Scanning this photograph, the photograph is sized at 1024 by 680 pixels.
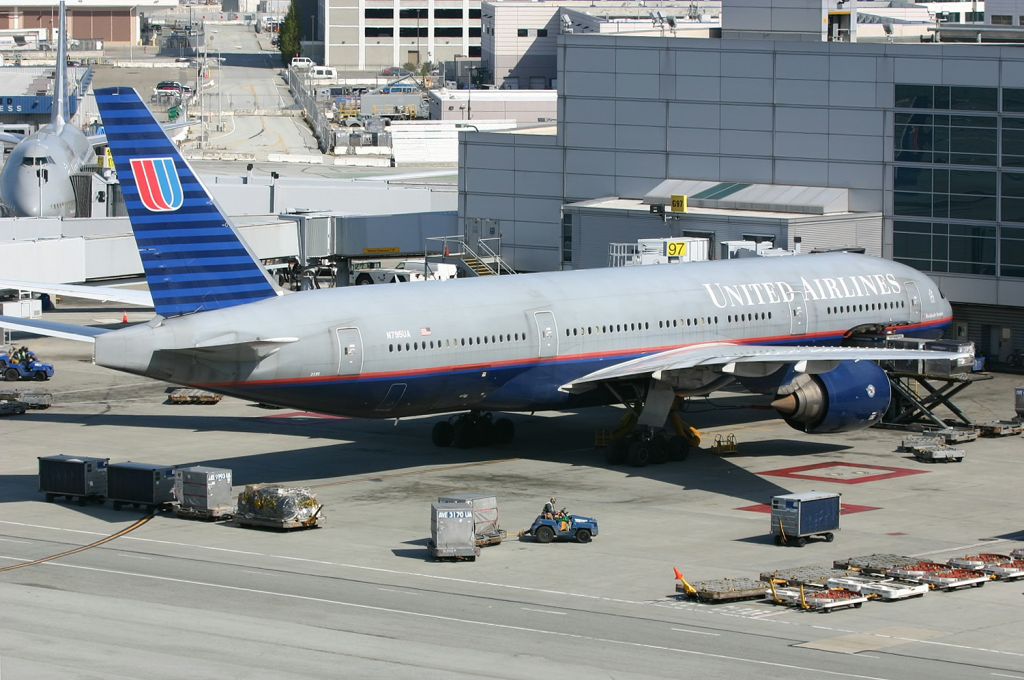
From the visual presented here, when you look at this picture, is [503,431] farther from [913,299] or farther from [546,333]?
[913,299]

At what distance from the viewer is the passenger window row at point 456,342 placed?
154ft

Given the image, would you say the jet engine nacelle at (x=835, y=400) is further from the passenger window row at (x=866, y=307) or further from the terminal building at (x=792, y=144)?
the terminal building at (x=792, y=144)

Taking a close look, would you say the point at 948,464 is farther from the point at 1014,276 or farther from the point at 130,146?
the point at 130,146

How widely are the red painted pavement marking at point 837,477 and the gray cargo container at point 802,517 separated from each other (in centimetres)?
755

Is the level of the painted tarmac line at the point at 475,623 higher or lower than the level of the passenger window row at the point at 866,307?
lower

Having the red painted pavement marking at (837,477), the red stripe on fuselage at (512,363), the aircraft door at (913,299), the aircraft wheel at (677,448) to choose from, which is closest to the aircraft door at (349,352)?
the red stripe on fuselage at (512,363)

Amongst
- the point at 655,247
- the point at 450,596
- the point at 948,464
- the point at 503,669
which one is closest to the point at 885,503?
the point at 948,464

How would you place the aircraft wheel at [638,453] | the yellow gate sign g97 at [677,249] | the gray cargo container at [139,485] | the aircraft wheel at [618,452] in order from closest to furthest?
the gray cargo container at [139,485] → the aircraft wheel at [638,453] → the aircraft wheel at [618,452] → the yellow gate sign g97 at [677,249]

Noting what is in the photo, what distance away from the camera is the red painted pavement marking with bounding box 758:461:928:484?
47906 millimetres

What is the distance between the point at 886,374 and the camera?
52.8 m

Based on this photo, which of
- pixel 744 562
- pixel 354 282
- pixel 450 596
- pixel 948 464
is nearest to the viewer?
pixel 450 596

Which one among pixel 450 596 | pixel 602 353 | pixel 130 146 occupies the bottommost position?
pixel 450 596

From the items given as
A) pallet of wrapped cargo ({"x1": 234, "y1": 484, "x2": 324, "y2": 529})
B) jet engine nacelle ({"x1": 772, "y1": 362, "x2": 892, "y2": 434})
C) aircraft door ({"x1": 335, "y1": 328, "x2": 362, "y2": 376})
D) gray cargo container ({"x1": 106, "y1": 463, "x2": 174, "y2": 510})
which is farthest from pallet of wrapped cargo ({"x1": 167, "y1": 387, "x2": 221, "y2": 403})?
jet engine nacelle ({"x1": 772, "y1": 362, "x2": 892, "y2": 434})

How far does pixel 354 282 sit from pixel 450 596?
5410 centimetres
